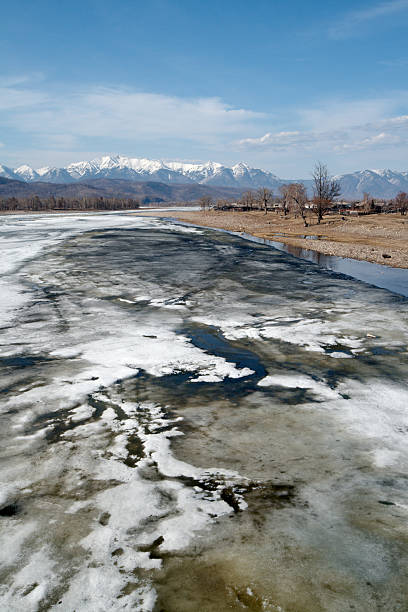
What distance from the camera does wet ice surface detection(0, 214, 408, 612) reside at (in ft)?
12.7

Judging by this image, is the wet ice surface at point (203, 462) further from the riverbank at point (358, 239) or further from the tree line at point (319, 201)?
the tree line at point (319, 201)

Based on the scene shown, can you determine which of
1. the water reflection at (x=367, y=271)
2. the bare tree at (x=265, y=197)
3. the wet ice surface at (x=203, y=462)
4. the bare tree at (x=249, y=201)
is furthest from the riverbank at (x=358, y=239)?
the bare tree at (x=249, y=201)

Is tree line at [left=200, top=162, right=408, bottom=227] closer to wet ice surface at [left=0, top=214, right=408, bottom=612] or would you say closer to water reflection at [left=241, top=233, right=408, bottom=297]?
water reflection at [left=241, top=233, right=408, bottom=297]

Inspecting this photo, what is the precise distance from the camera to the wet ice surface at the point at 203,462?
3875 millimetres

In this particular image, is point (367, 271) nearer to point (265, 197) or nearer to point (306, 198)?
point (306, 198)

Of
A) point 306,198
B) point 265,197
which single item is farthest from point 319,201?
point 265,197

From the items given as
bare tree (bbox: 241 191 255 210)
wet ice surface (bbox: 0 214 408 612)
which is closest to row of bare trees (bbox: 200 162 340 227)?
bare tree (bbox: 241 191 255 210)

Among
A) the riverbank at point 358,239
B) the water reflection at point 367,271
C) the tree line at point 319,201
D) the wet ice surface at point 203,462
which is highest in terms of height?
the tree line at point 319,201

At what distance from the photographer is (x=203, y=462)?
587 cm

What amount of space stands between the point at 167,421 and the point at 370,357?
6.21 meters

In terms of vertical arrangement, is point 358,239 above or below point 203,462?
above

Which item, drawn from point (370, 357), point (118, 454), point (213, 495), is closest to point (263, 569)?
point (213, 495)

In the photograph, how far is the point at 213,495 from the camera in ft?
16.8

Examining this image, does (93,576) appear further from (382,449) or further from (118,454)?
(382,449)
